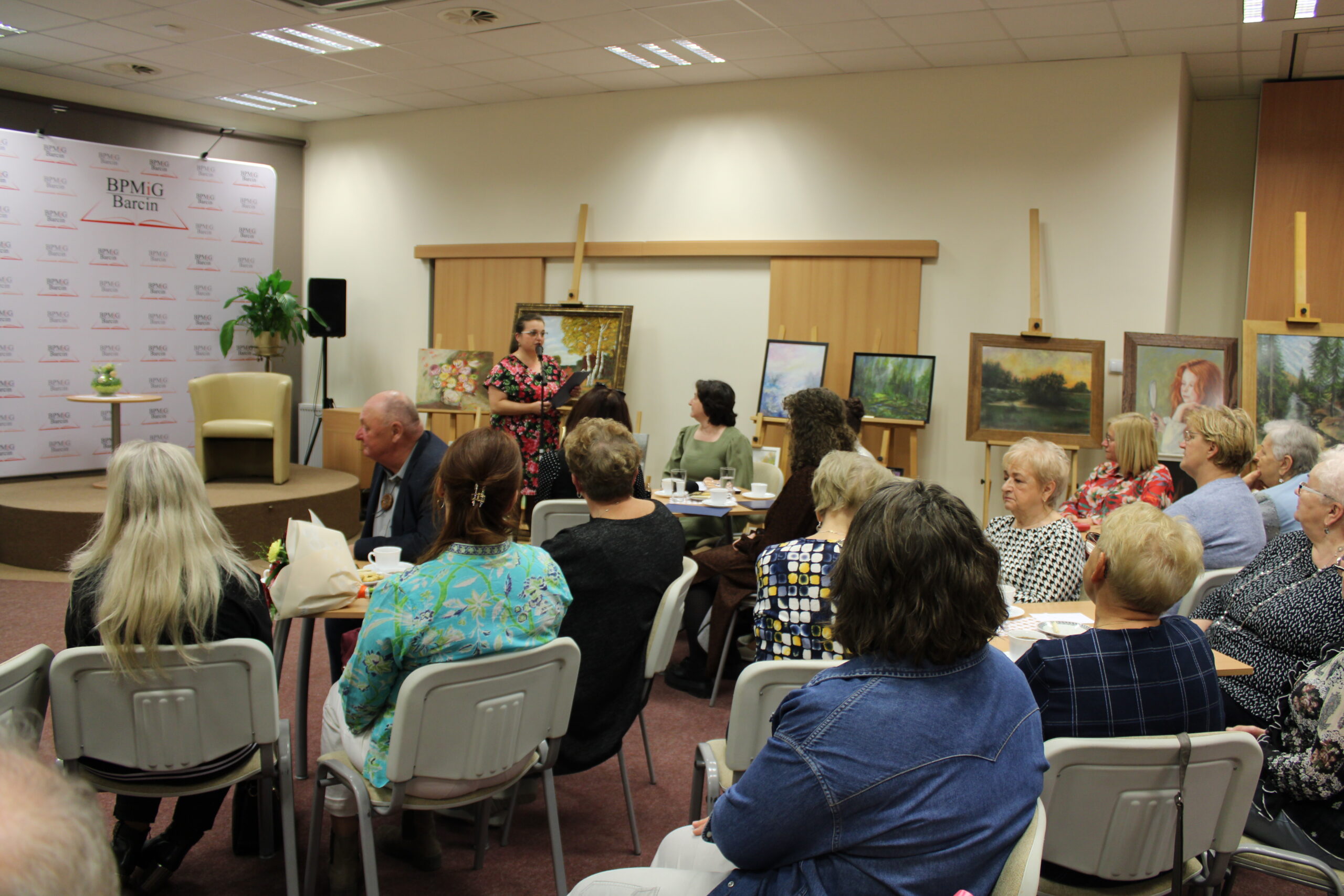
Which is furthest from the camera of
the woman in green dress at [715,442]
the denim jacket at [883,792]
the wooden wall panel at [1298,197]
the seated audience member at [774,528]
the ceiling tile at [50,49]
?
the ceiling tile at [50,49]

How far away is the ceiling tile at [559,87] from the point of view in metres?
7.69

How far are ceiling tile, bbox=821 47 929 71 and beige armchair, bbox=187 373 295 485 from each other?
4.87 m

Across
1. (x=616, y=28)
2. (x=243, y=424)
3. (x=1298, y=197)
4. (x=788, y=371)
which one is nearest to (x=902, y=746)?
(x=616, y=28)

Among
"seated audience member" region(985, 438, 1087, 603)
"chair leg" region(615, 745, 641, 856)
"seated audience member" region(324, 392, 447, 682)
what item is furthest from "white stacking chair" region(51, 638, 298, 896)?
"seated audience member" region(985, 438, 1087, 603)

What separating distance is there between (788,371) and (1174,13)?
10.7 ft

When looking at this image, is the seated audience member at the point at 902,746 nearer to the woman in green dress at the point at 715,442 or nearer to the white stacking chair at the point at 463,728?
the white stacking chair at the point at 463,728

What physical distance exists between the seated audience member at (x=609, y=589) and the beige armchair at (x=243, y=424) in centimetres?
534

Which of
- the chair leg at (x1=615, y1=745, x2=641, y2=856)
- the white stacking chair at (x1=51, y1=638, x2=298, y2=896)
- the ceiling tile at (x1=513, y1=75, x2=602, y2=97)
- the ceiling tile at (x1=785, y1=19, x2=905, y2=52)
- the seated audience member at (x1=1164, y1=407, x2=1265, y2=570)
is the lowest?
the chair leg at (x1=615, y1=745, x2=641, y2=856)

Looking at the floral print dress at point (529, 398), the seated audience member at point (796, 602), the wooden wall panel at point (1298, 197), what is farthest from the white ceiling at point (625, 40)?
the seated audience member at point (796, 602)

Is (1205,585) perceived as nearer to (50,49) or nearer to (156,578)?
(156,578)

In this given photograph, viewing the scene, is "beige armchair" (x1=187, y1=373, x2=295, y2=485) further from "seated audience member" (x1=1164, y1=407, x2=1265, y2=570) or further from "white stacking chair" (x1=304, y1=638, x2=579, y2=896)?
"seated audience member" (x1=1164, y1=407, x2=1265, y2=570)

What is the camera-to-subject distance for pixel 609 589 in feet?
9.20

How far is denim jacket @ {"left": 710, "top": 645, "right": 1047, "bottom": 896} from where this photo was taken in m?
1.32

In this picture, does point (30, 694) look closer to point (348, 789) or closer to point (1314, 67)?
point (348, 789)
